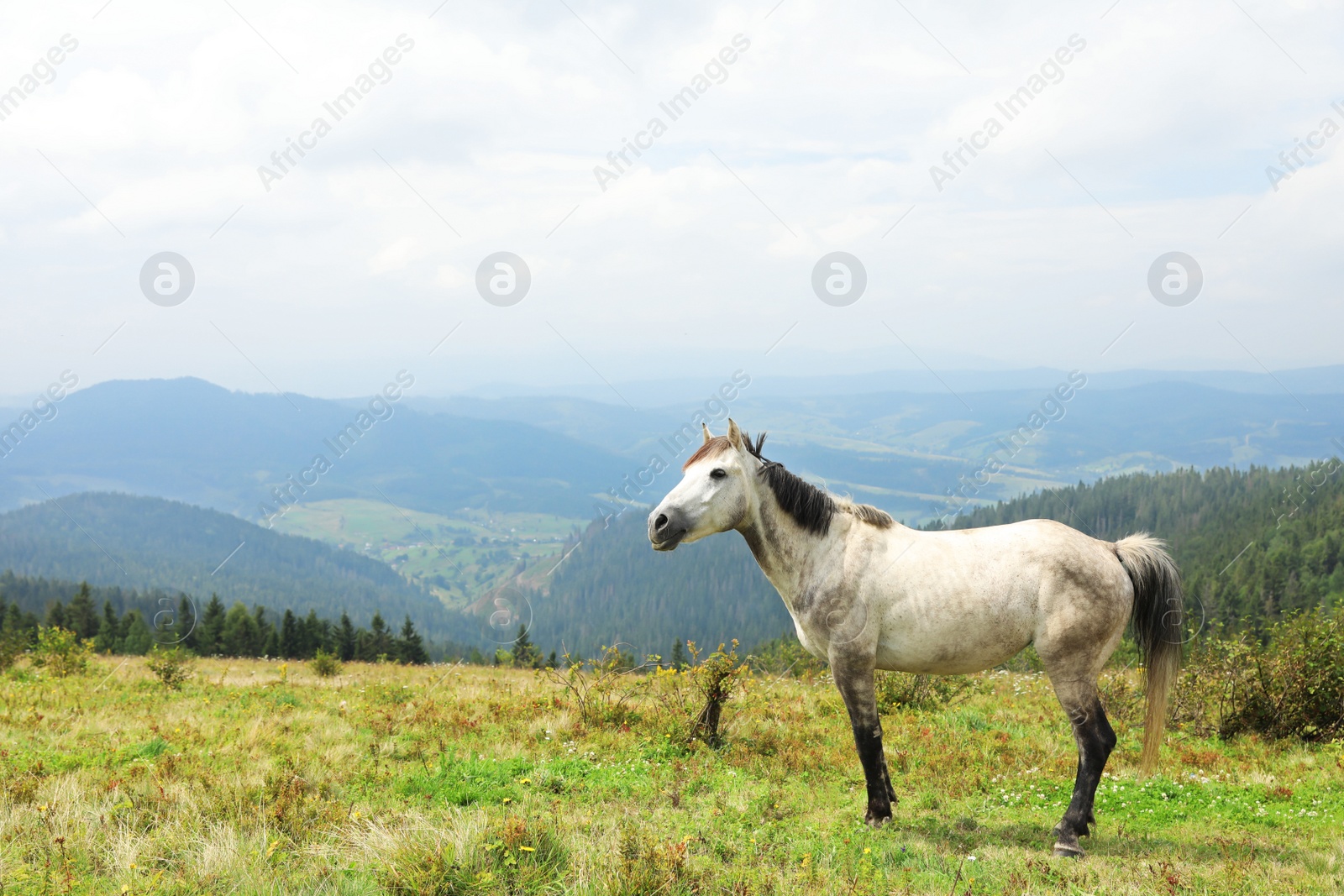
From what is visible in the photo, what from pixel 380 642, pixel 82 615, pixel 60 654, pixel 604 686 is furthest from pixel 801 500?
pixel 82 615

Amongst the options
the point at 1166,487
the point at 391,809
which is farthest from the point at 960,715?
the point at 1166,487

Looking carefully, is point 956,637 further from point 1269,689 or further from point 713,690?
point 1269,689

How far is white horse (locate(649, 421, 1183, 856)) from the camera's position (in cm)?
658

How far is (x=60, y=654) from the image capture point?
16516mm

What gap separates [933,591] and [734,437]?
7.30 feet

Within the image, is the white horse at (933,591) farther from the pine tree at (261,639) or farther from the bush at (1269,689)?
the pine tree at (261,639)

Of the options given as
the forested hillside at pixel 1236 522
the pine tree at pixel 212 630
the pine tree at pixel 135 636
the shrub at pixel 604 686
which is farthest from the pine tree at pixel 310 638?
the forested hillside at pixel 1236 522

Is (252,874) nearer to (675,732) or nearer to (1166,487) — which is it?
(675,732)

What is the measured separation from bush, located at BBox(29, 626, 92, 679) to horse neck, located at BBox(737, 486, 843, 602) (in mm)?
15289

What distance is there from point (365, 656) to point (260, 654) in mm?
7083

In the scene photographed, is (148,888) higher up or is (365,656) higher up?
(148,888)

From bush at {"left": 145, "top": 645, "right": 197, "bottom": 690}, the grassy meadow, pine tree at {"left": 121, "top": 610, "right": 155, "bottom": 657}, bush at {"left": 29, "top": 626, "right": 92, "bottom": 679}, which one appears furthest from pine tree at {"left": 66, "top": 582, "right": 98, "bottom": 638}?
the grassy meadow

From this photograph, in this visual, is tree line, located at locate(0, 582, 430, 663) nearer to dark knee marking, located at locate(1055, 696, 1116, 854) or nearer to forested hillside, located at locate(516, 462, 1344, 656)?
forested hillside, located at locate(516, 462, 1344, 656)

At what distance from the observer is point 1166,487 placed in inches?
5802
